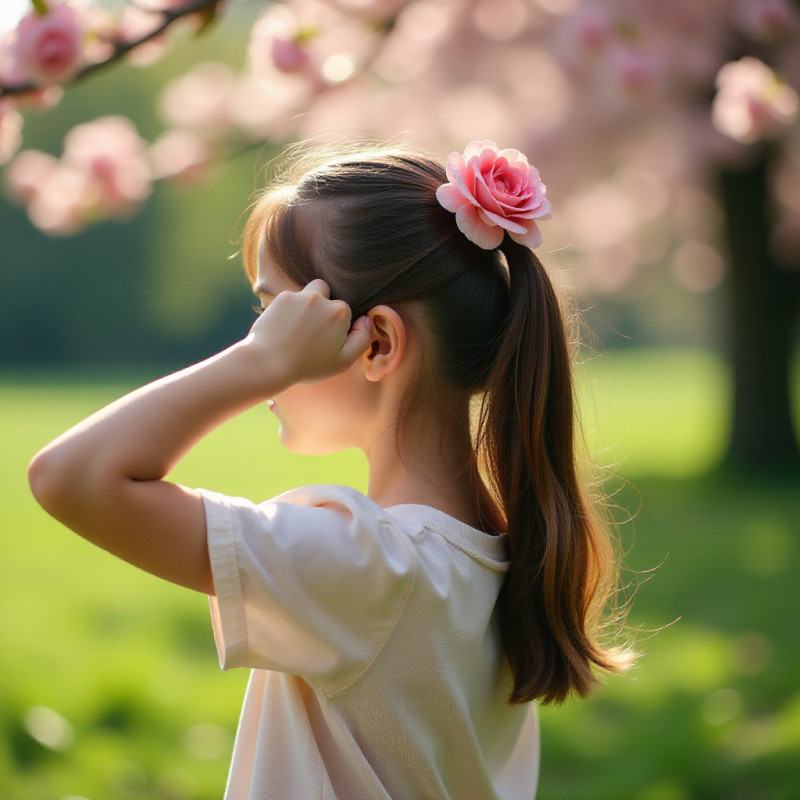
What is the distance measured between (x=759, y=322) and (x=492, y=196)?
251 inches

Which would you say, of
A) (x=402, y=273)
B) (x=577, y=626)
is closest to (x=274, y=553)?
(x=402, y=273)

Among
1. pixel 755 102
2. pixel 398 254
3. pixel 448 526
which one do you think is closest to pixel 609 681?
pixel 755 102

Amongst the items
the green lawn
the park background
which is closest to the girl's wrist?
the park background

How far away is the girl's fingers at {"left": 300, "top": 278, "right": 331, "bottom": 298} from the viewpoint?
4.08ft

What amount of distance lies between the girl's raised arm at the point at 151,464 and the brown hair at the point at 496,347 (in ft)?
0.84

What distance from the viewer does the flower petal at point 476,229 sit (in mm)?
1300

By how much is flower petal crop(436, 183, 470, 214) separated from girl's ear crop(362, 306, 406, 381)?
0.15 meters

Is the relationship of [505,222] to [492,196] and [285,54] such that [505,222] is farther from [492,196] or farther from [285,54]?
[285,54]

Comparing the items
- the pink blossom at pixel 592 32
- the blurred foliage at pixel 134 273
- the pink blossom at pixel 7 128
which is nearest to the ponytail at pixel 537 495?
the pink blossom at pixel 7 128

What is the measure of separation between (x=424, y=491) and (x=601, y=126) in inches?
239

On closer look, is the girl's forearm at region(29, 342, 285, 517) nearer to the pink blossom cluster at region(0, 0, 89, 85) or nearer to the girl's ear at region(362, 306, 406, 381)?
the girl's ear at region(362, 306, 406, 381)

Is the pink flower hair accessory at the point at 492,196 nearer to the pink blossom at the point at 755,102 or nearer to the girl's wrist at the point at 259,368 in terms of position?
the girl's wrist at the point at 259,368

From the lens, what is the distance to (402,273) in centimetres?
131

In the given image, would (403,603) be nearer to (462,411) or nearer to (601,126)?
(462,411)
